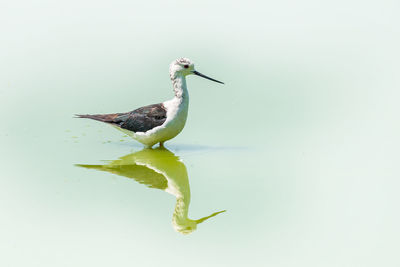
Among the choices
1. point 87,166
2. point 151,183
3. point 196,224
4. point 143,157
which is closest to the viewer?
point 196,224

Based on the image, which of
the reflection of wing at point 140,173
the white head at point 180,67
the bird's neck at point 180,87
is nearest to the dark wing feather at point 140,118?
the bird's neck at point 180,87

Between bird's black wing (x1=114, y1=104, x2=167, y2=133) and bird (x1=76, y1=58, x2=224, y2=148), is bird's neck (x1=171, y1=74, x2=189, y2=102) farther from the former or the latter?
bird's black wing (x1=114, y1=104, x2=167, y2=133)

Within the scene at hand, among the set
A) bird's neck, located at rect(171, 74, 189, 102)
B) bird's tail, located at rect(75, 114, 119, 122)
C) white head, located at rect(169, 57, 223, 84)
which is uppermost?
white head, located at rect(169, 57, 223, 84)

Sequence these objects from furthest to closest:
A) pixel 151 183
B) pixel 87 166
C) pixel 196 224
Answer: pixel 87 166
pixel 151 183
pixel 196 224

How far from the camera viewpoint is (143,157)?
12.1 metres

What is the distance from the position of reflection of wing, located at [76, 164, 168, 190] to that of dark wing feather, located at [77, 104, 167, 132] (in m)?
1.01

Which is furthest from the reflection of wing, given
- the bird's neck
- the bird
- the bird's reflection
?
the bird's neck

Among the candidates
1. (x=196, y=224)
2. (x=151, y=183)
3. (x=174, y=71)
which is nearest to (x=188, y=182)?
(x=151, y=183)

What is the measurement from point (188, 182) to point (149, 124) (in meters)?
1.91

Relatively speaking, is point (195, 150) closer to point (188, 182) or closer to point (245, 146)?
point (245, 146)

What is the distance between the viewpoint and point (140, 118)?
12.4 m

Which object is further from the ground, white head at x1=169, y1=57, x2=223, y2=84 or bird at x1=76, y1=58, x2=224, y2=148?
white head at x1=169, y1=57, x2=223, y2=84

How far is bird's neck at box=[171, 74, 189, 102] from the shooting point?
1223 centimetres

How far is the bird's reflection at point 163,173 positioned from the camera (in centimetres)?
945
